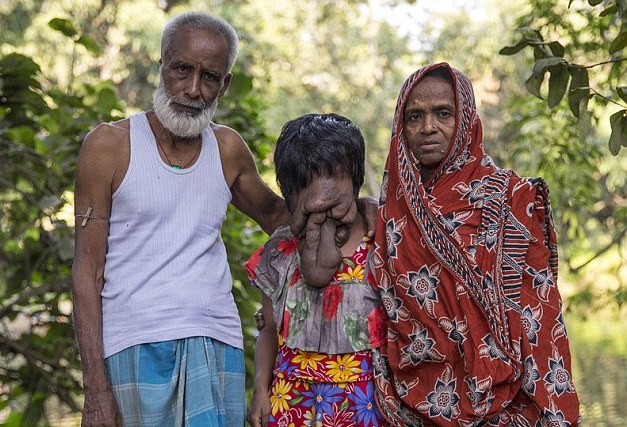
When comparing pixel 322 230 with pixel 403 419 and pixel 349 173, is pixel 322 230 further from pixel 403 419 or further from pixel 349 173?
pixel 403 419

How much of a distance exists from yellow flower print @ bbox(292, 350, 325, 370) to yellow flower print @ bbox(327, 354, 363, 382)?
0.13 feet

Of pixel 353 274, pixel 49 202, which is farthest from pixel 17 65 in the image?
pixel 353 274

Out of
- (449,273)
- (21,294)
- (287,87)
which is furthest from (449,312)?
(287,87)

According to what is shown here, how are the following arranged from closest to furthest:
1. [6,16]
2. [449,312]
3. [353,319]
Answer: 1. [449,312]
2. [353,319]
3. [6,16]

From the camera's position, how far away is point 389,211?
2650mm

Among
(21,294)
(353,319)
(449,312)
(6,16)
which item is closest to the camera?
(449,312)

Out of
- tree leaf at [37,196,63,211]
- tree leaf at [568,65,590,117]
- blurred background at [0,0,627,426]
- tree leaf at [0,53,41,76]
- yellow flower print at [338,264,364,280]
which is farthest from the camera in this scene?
blurred background at [0,0,627,426]

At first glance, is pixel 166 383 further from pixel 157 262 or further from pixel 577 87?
pixel 577 87

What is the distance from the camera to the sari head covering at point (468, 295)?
8.09ft

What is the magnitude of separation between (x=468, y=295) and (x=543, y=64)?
84 centimetres

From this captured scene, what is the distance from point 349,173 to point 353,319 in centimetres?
42

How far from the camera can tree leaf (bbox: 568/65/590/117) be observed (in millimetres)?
2939

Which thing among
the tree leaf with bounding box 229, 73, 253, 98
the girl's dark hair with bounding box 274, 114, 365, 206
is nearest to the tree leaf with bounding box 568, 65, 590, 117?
the girl's dark hair with bounding box 274, 114, 365, 206

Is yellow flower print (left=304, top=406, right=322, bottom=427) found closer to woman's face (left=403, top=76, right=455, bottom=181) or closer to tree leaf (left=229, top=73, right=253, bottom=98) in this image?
woman's face (left=403, top=76, right=455, bottom=181)
